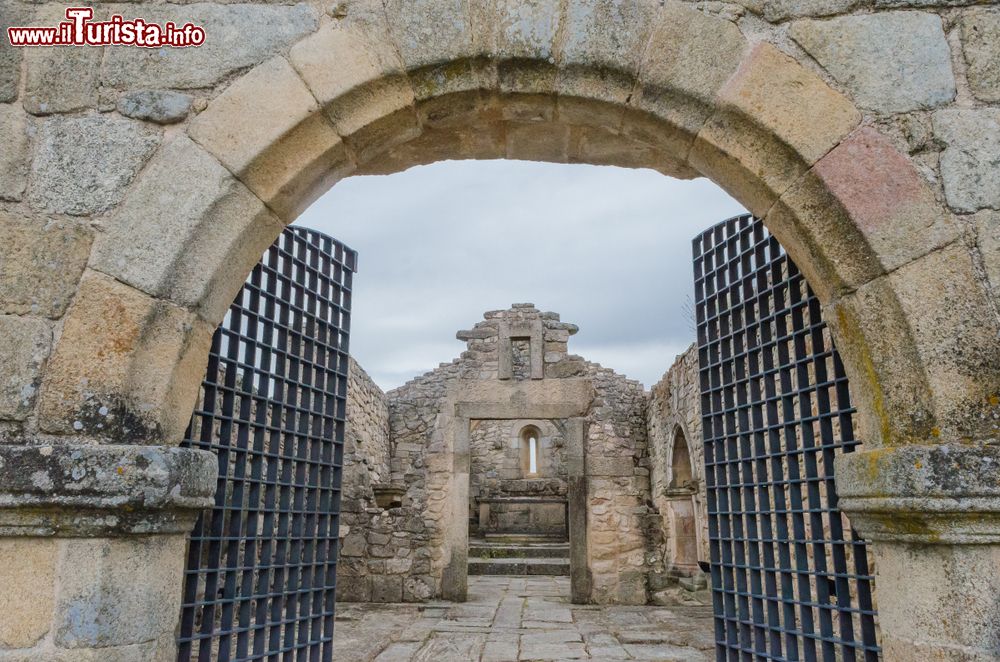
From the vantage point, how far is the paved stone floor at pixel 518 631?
550 cm

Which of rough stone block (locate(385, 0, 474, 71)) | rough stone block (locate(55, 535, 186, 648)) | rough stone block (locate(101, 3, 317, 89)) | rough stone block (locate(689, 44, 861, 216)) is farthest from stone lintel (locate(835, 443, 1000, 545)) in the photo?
rough stone block (locate(101, 3, 317, 89))

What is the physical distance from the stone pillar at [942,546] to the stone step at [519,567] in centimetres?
993

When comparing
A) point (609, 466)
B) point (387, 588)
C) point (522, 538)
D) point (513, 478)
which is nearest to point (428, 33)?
point (387, 588)

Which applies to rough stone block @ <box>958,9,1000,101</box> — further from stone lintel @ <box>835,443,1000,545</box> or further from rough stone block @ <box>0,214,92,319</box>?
rough stone block @ <box>0,214,92,319</box>

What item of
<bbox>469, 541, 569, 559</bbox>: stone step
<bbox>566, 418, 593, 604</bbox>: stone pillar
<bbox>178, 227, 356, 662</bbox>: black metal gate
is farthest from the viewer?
<bbox>469, 541, 569, 559</bbox>: stone step

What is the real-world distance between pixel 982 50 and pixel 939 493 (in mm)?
1374

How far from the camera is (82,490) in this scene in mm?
1879

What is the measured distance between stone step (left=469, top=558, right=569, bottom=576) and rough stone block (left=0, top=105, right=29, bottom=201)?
408 inches

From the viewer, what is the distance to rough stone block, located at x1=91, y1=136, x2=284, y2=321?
210cm

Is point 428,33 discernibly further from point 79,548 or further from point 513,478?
point 513,478

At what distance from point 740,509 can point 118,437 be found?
2.60 metres

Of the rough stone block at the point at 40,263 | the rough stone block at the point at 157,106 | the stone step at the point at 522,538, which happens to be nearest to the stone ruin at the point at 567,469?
the stone step at the point at 522,538

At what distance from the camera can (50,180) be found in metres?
2.17

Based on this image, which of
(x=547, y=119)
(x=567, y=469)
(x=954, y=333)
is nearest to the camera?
(x=954, y=333)
